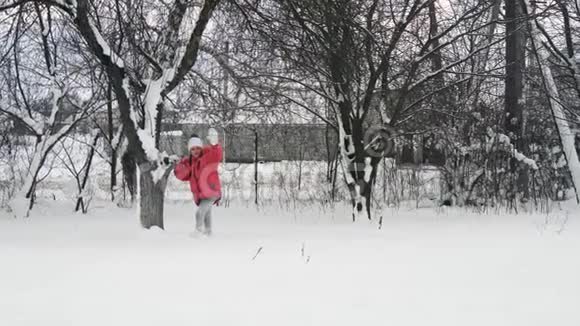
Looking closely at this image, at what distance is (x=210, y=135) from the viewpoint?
23.2 feet

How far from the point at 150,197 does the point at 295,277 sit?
3301 millimetres

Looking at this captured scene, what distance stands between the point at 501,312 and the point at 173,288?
89.4 inches

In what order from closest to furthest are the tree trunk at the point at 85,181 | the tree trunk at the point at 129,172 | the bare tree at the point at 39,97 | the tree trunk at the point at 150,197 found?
the tree trunk at the point at 150,197 → the bare tree at the point at 39,97 → the tree trunk at the point at 85,181 → the tree trunk at the point at 129,172

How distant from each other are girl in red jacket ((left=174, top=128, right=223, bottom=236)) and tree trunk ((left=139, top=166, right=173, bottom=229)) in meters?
0.31

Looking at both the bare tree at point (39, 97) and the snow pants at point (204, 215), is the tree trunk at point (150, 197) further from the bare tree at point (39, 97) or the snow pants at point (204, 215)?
the bare tree at point (39, 97)

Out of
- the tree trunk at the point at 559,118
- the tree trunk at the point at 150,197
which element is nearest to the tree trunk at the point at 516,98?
the tree trunk at the point at 559,118

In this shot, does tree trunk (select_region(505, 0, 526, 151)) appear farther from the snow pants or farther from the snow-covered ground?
the snow pants

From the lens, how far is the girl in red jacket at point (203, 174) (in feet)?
23.0

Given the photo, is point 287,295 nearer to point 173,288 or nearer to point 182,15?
point 173,288

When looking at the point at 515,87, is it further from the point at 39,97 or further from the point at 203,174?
the point at 39,97

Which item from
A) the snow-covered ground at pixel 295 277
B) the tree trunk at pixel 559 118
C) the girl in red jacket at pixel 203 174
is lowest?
the snow-covered ground at pixel 295 277

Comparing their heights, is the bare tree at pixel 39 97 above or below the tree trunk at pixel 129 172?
above

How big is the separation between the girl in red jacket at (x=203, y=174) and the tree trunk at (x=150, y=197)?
31 centimetres

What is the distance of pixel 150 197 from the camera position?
7031mm
